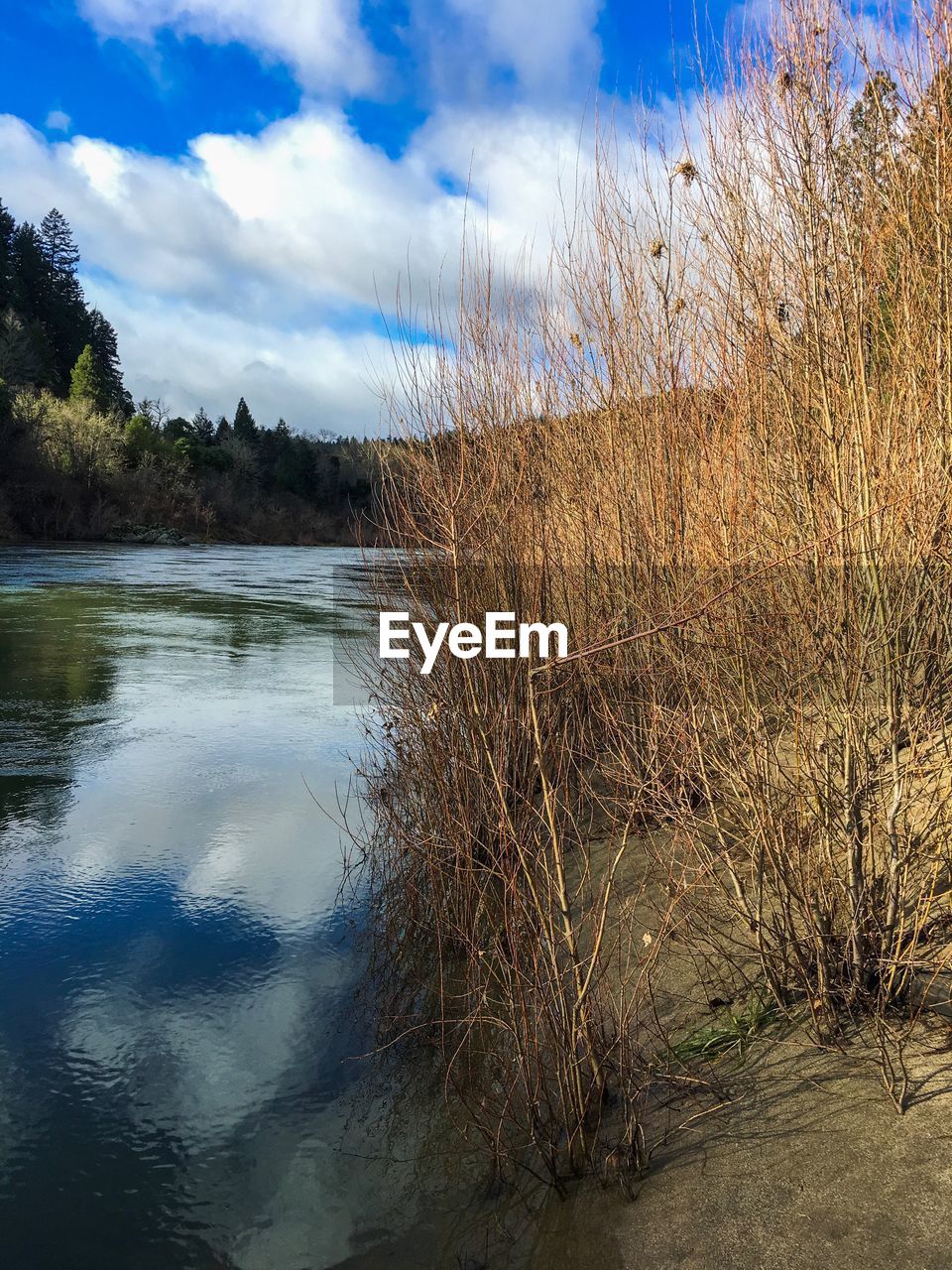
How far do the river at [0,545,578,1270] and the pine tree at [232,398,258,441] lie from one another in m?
63.4

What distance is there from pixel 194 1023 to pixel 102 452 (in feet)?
146

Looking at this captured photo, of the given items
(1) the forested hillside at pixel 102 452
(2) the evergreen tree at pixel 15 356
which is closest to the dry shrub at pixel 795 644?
(1) the forested hillside at pixel 102 452

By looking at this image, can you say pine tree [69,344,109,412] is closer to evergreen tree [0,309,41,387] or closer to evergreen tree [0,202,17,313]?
evergreen tree [0,309,41,387]

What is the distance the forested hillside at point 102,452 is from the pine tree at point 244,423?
0.15 m

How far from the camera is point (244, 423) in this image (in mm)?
70250

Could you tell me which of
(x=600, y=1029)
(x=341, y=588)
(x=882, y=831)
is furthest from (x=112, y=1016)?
(x=341, y=588)

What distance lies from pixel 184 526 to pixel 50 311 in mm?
26025

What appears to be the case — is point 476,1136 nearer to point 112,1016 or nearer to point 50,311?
point 112,1016

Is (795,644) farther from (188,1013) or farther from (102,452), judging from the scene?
(102,452)

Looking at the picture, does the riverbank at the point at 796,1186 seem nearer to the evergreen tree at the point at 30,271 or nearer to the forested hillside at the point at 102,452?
the forested hillside at the point at 102,452

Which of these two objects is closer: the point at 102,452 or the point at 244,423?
the point at 102,452

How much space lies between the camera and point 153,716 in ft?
28.6

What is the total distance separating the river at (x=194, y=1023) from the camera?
9.06 ft

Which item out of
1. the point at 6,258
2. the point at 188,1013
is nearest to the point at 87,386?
the point at 6,258
